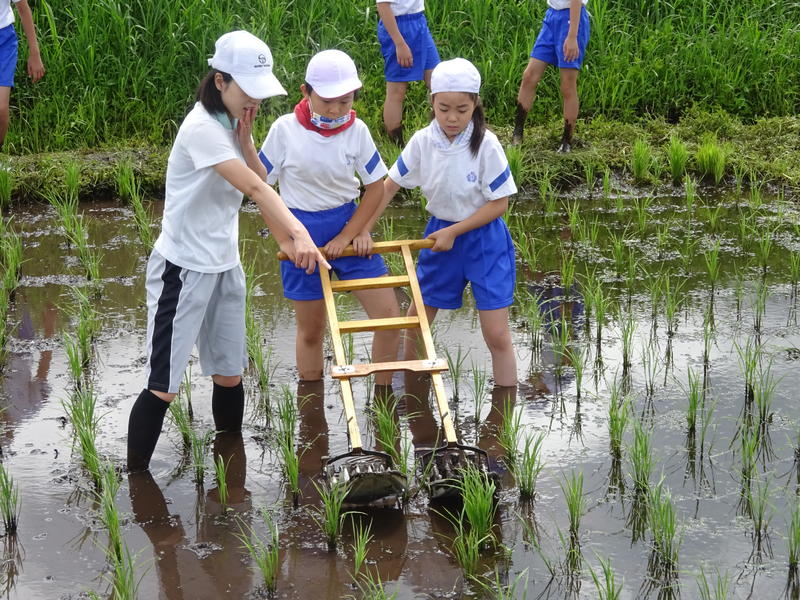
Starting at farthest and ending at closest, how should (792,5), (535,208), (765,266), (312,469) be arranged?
(792,5)
(535,208)
(765,266)
(312,469)

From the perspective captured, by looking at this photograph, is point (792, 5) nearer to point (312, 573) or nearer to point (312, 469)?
point (312, 469)

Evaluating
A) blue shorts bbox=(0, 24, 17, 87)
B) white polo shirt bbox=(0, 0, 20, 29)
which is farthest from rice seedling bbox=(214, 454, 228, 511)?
white polo shirt bbox=(0, 0, 20, 29)

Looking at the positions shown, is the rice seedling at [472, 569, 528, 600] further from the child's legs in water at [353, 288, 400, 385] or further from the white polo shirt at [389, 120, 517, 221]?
the white polo shirt at [389, 120, 517, 221]

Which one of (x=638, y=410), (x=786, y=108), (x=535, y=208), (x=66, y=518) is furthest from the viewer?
(x=786, y=108)

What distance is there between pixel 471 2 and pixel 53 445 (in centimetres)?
621

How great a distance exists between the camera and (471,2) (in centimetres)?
933

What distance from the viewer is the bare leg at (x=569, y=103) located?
24.6ft

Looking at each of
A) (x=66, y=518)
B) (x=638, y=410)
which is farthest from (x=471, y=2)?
(x=66, y=518)

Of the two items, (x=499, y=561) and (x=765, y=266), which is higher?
(x=765, y=266)

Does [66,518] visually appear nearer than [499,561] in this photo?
No

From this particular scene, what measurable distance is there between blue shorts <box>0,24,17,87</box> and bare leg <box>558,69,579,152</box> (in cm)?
356

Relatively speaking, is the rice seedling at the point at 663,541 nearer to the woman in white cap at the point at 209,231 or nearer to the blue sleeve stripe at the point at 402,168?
the woman in white cap at the point at 209,231

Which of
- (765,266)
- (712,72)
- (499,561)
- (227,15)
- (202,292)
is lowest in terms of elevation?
(499,561)

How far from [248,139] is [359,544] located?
1.43 m
